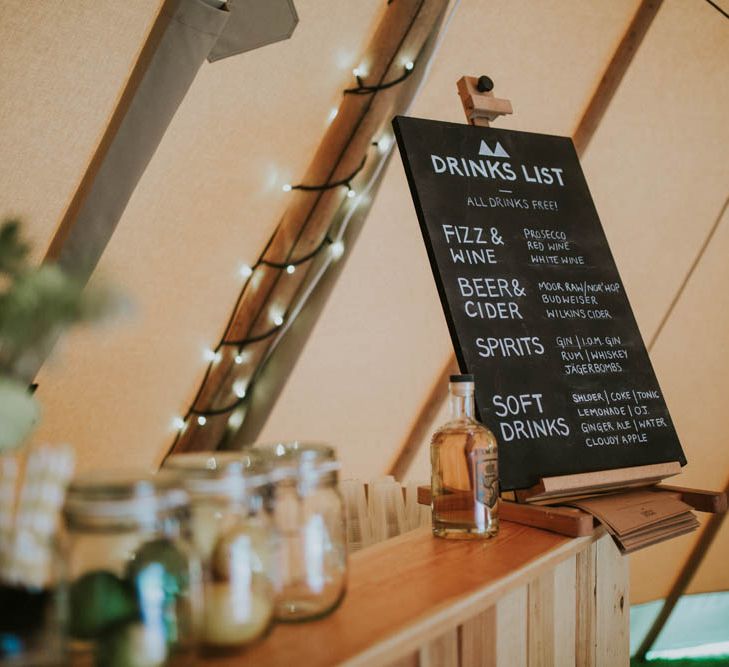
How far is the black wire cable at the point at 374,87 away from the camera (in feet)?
7.16

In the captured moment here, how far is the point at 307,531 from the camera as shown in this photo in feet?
2.37

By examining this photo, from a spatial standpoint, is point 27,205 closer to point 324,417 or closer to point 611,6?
point 324,417

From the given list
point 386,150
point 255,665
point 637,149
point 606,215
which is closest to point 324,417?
point 386,150

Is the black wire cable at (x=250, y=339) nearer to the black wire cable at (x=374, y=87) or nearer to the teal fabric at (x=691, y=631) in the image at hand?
the black wire cable at (x=374, y=87)

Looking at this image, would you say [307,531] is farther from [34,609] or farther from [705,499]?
[705,499]

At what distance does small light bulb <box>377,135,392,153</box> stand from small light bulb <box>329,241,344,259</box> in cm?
35

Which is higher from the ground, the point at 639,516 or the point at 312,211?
the point at 312,211

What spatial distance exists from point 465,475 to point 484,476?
0.03 m

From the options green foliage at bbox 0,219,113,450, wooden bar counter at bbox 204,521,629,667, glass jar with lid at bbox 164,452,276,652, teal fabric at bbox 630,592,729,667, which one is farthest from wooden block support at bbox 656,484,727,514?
teal fabric at bbox 630,592,729,667

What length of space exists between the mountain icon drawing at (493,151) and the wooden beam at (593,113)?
4.40ft

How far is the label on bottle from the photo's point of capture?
1.11 meters

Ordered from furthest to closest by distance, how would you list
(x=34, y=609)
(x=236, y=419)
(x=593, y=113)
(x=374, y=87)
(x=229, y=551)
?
(x=593, y=113)
(x=236, y=419)
(x=374, y=87)
(x=229, y=551)
(x=34, y=609)

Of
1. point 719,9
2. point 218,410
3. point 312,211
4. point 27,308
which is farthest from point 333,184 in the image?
point 27,308

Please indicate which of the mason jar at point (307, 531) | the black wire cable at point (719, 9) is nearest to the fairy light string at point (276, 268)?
the black wire cable at point (719, 9)
